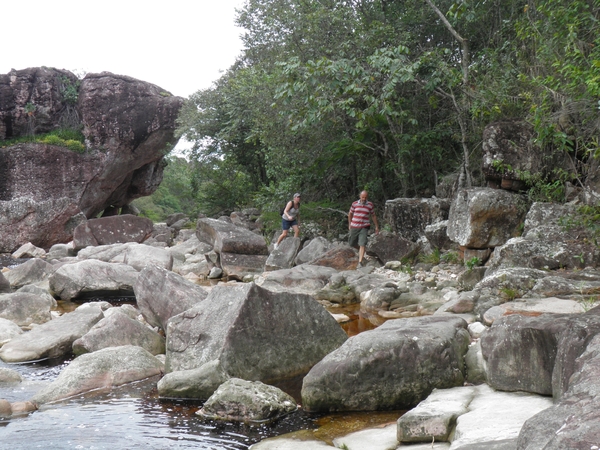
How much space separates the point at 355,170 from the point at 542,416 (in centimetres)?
1499

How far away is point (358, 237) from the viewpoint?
1465 cm

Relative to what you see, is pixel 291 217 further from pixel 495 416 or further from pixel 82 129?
pixel 82 129

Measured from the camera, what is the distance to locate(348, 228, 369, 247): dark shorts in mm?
13727

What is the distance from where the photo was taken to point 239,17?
22844mm

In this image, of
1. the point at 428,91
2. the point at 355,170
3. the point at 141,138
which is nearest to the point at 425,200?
the point at 428,91

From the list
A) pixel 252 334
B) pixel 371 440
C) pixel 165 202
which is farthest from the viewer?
pixel 165 202

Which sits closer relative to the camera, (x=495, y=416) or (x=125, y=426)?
(x=495, y=416)

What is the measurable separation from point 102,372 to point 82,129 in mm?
24803

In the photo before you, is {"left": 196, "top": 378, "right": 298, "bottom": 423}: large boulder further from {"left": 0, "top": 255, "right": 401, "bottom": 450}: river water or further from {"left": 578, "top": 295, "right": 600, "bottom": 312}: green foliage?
{"left": 578, "top": 295, "right": 600, "bottom": 312}: green foliage

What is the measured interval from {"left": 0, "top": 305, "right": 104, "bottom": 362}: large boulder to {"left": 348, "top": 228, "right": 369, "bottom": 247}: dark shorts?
6910 mm

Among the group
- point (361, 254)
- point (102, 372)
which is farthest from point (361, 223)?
point (102, 372)

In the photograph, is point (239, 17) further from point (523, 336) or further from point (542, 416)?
point (542, 416)

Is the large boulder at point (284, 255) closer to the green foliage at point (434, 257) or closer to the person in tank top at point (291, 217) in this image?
the person in tank top at point (291, 217)

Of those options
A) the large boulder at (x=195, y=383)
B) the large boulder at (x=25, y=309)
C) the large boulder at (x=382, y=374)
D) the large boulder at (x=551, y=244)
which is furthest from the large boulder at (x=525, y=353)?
the large boulder at (x=25, y=309)
